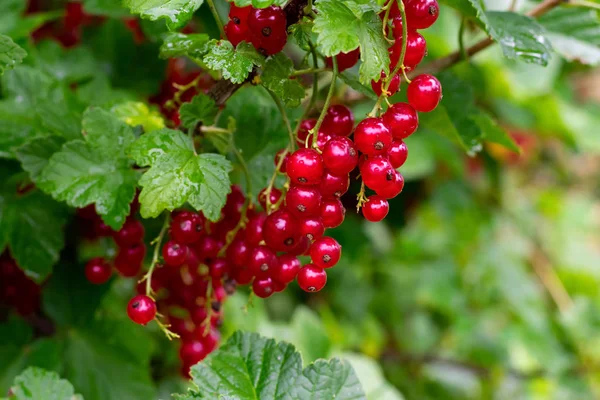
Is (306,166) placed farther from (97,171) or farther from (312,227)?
(97,171)

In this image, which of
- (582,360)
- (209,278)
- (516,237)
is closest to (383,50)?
(209,278)

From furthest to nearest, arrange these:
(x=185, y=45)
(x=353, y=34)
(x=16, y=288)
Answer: (x=16, y=288)
(x=185, y=45)
(x=353, y=34)

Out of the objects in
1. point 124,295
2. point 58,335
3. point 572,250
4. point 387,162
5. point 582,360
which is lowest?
point 572,250

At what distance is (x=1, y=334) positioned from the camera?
3.22 ft

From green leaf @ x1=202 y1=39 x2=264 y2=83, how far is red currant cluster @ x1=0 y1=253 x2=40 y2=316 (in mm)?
563

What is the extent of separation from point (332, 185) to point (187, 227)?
0.19 metres

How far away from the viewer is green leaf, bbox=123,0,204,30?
2.07 feet

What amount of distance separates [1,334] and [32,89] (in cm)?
42

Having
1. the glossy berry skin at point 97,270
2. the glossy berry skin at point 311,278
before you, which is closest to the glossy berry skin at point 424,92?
the glossy berry skin at point 311,278

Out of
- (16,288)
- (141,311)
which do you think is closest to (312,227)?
(141,311)

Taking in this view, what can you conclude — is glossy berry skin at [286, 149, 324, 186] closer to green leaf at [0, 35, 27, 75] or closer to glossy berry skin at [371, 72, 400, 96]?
glossy berry skin at [371, 72, 400, 96]

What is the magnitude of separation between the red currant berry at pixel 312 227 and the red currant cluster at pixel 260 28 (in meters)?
0.19

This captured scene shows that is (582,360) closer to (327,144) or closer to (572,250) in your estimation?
(572,250)

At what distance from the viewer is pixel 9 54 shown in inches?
23.8
